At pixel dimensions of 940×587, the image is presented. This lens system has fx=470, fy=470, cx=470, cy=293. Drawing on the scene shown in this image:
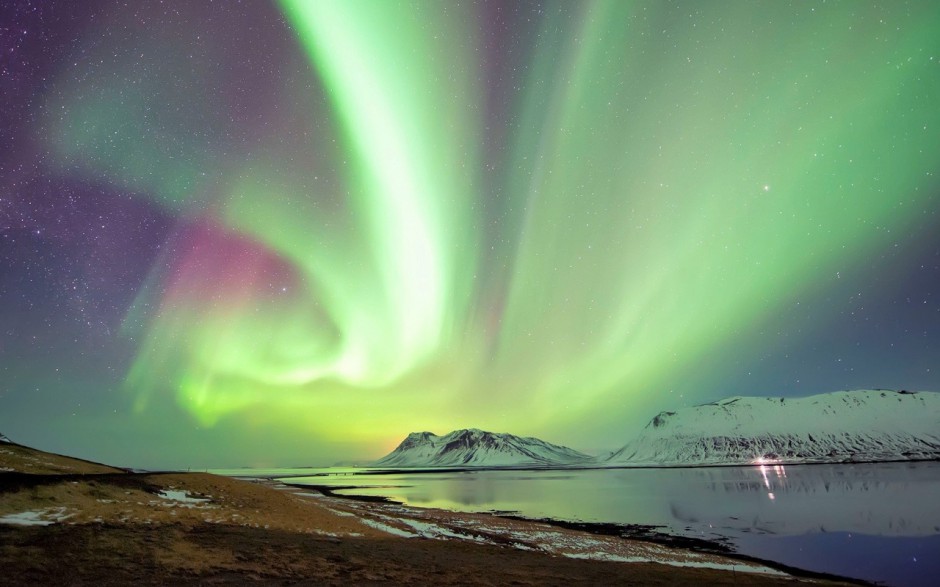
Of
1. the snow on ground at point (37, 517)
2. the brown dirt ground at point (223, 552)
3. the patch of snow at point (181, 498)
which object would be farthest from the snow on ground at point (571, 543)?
the snow on ground at point (37, 517)

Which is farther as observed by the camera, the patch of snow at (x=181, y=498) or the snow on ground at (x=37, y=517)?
the patch of snow at (x=181, y=498)

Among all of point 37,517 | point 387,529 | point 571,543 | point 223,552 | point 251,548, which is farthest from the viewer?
point 571,543

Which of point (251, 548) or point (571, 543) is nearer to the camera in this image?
point (251, 548)

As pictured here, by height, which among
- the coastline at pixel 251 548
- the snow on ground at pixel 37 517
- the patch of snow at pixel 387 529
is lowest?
the patch of snow at pixel 387 529

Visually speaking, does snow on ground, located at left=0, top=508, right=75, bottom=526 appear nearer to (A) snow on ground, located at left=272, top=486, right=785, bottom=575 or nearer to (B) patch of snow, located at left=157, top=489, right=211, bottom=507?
(B) patch of snow, located at left=157, top=489, right=211, bottom=507

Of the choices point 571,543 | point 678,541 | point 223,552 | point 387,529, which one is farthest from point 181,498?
point 678,541

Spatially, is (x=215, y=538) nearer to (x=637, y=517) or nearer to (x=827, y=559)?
(x=827, y=559)

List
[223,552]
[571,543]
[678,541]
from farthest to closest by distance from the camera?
[678,541]
[571,543]
[223,552]

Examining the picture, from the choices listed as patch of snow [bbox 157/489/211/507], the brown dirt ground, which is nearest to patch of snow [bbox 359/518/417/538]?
the brown dirt ground

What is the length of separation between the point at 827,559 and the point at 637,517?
1094 inches

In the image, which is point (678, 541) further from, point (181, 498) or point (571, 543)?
point (181, 498)

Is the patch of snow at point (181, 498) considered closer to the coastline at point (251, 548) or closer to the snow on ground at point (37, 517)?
the coastline at point (251, 548)

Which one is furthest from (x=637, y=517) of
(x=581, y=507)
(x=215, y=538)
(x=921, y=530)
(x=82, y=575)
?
(x=82, y=575)

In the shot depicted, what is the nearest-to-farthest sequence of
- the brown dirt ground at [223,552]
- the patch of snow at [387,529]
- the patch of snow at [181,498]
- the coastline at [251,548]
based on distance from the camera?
the brown dirt ground at [223,552]
the coastline at [251,548]
the patch of snow at [181,498]
the patch of snow at [387,529]
